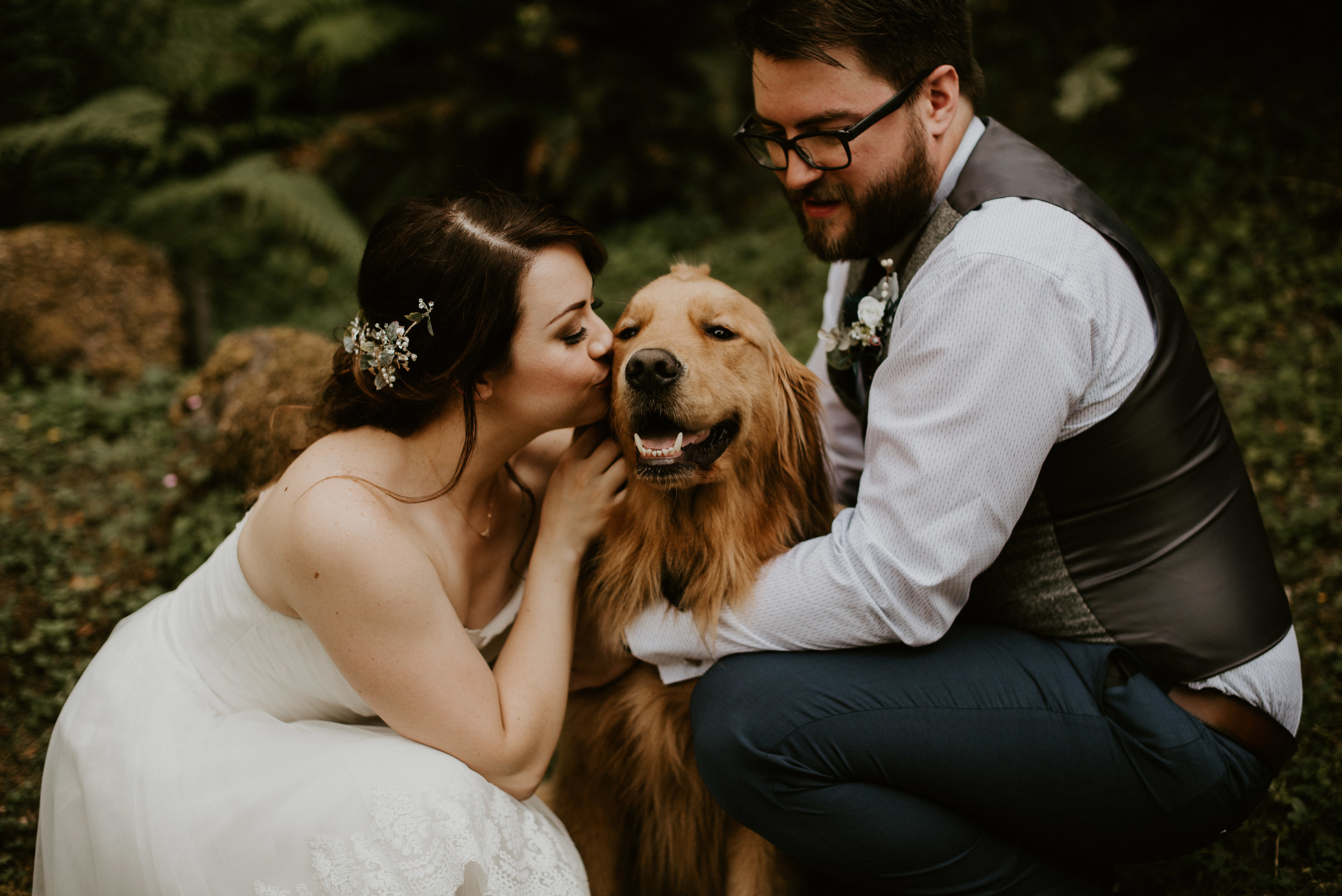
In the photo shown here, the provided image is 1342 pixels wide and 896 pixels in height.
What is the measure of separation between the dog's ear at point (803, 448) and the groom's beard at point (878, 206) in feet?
1.03

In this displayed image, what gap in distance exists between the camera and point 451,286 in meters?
1.99

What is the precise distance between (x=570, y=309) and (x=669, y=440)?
39cm

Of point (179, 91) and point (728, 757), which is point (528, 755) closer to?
point (728, 757)

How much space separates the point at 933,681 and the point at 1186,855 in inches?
40.8

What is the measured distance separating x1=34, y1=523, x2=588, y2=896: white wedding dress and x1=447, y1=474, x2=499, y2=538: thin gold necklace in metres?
0.26

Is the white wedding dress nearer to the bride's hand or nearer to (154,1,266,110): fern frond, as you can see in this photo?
the bride's hand

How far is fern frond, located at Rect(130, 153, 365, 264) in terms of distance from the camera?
5.34 meters

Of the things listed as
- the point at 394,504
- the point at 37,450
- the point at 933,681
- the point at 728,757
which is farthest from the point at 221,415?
the point at 933,681

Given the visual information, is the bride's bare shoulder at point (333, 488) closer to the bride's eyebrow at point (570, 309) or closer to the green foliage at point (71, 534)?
the bride's eyebrow at point (570, 309)

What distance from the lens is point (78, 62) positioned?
5.20 metres

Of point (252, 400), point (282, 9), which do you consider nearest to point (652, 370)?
point (252, 400)

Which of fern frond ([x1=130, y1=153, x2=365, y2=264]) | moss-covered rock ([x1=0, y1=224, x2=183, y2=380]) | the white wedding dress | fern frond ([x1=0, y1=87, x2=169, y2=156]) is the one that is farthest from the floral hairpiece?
fern frond ([x1=0, y1=87, x2=169, y2=156])

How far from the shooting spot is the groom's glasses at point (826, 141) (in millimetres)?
2057

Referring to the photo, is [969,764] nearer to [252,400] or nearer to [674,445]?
[674,445]
